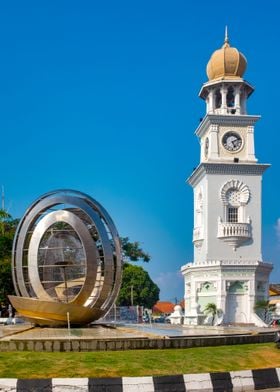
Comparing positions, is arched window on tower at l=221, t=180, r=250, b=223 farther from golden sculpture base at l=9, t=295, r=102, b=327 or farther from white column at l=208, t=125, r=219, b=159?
golden sculpture base at l=9, t=295, r=102, b=327

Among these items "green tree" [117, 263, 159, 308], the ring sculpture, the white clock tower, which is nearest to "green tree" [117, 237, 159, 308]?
"green tree" [117, 263, 159, 308]

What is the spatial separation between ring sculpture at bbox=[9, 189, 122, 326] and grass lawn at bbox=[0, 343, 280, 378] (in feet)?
14.4

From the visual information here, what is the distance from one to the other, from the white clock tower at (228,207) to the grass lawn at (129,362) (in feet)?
124

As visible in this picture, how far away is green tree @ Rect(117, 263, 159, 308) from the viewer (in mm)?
73125

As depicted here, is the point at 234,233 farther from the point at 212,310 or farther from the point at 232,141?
the point at 232,141

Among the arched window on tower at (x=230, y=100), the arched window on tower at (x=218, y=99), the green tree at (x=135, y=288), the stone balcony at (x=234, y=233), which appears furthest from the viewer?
the green tree at (x=135, y=288)

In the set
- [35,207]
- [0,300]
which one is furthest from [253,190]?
[35,207]

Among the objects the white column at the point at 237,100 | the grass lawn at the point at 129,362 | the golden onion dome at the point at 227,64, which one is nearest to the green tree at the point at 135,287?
the white column at the point at 237,100

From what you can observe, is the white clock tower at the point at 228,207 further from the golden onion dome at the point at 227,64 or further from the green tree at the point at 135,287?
the green tree at the point at 135,287

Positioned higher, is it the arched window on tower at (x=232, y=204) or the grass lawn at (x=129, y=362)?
the arched window on tower at (x=232, y=204)

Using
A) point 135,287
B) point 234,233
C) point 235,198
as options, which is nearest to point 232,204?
point 235,198

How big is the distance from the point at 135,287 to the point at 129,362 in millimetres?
63116

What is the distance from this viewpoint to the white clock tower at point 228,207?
52062 millimetres

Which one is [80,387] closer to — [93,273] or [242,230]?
[93,273]
